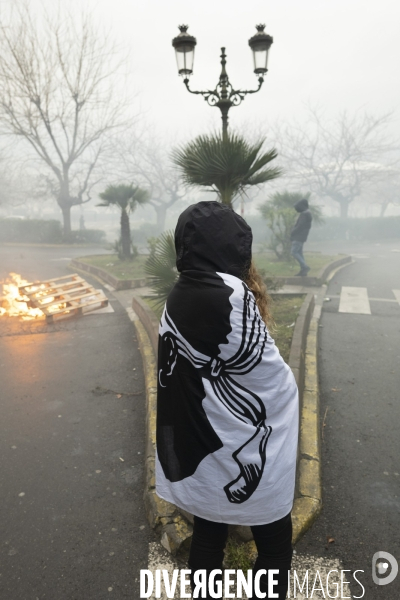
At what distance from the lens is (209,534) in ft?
5.70

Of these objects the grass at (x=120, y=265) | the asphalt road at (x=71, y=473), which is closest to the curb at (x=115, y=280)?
the grass at (x=120, y=265)

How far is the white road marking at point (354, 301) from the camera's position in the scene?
8062 millimetres

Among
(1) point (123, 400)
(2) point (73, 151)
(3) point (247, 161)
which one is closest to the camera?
(1) point (123, 400)

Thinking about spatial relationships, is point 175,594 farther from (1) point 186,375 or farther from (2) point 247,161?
(2) point 247,161

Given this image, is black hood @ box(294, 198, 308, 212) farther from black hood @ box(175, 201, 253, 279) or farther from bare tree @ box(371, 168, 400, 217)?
bare tree @ box(371, 168, 400, 217)

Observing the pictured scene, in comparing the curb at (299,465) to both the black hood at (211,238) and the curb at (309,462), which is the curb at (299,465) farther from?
the black hood at (211,238)

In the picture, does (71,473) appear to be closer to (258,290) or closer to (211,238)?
(258,290)

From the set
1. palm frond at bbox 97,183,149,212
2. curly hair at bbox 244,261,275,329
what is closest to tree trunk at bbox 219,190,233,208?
curly hair at bbox 244,261,275,329

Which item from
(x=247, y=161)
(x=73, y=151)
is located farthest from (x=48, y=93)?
(x=247, y=161)

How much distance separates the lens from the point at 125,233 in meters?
13.6

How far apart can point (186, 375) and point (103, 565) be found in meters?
1.44

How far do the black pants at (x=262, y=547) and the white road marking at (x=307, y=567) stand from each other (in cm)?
57

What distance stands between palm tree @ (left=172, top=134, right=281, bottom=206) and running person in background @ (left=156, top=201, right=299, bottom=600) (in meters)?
4.52

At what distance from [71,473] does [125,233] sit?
11.1 meters
